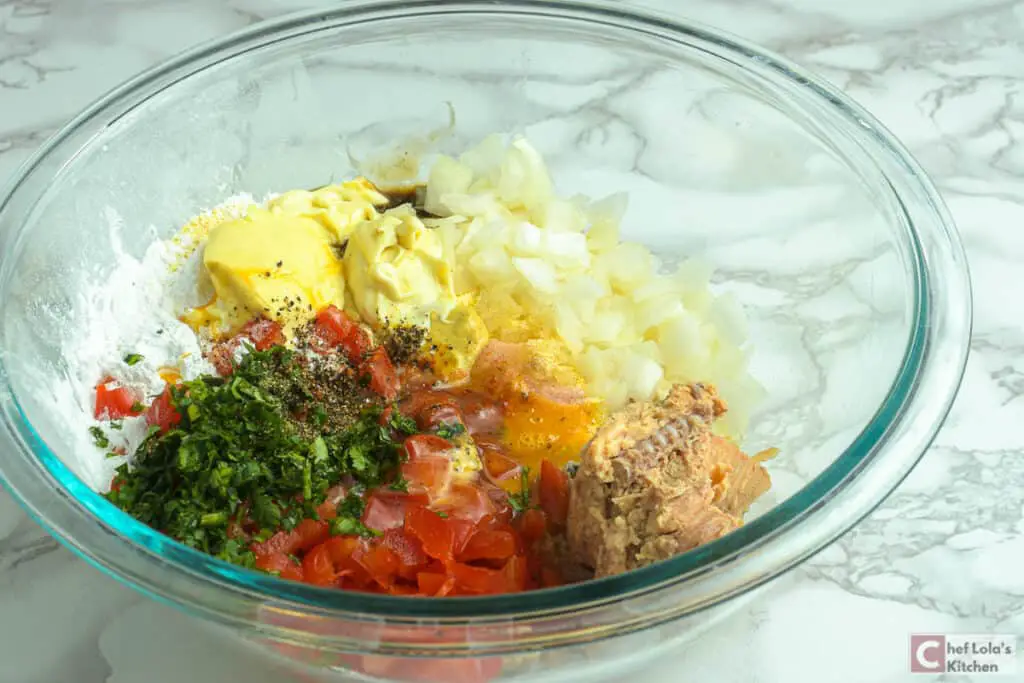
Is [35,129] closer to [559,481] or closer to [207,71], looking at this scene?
[207,71]

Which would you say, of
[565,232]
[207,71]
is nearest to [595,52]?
[565,232]

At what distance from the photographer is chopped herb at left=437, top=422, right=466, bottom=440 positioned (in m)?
2.30

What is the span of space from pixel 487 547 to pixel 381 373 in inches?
22.1

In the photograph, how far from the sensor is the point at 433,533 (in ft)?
6.60

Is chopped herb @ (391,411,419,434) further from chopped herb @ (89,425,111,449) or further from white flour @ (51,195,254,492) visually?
chopped herb @ (89,425,111,449)

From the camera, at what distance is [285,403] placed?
7.61ft

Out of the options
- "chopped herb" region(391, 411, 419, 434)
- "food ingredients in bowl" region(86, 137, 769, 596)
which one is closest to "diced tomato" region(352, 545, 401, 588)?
"food ingredients in bowl" region(86, 137, 769, 596)

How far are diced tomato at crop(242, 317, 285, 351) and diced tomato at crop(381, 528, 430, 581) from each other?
614 mm

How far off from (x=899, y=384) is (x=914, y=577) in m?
0.64

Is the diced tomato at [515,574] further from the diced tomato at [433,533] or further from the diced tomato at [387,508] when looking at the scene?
the diced tomato at [387,508]

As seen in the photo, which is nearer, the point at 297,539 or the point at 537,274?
the point at 297,539

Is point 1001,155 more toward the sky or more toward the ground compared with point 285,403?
more toward the sky

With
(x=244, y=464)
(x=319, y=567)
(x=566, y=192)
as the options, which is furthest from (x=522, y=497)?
(x=566, y=192)

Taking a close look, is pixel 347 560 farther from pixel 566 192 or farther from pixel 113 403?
pixel 566 192
